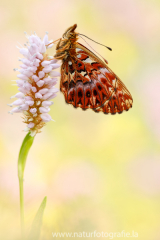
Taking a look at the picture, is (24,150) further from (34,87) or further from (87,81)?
(87,81)

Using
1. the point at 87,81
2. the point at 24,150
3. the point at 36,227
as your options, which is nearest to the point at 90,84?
the point at 87,81

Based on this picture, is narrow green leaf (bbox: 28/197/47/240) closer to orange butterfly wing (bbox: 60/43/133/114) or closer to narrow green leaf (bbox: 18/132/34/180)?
narrow green leaf (bbox: 18/132/34/180)

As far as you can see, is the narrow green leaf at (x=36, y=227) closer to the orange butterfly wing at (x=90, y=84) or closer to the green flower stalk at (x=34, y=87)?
the green flower stalk at (x=34, y=87)

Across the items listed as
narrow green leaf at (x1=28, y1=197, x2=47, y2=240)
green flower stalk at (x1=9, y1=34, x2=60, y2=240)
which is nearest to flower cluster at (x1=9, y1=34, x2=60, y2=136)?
green flower stalk at (x1=9, y1=34, x2=60, y2=240)

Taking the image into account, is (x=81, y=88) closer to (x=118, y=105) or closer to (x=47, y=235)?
(x=118, y=105)

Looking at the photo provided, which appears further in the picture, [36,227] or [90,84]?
[90,84]

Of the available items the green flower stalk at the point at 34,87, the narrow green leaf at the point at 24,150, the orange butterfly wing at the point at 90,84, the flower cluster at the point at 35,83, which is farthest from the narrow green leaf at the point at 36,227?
the orange butterfly wing at the point at 90,84

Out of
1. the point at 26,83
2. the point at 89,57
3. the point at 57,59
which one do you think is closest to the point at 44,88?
the point at 26,83
